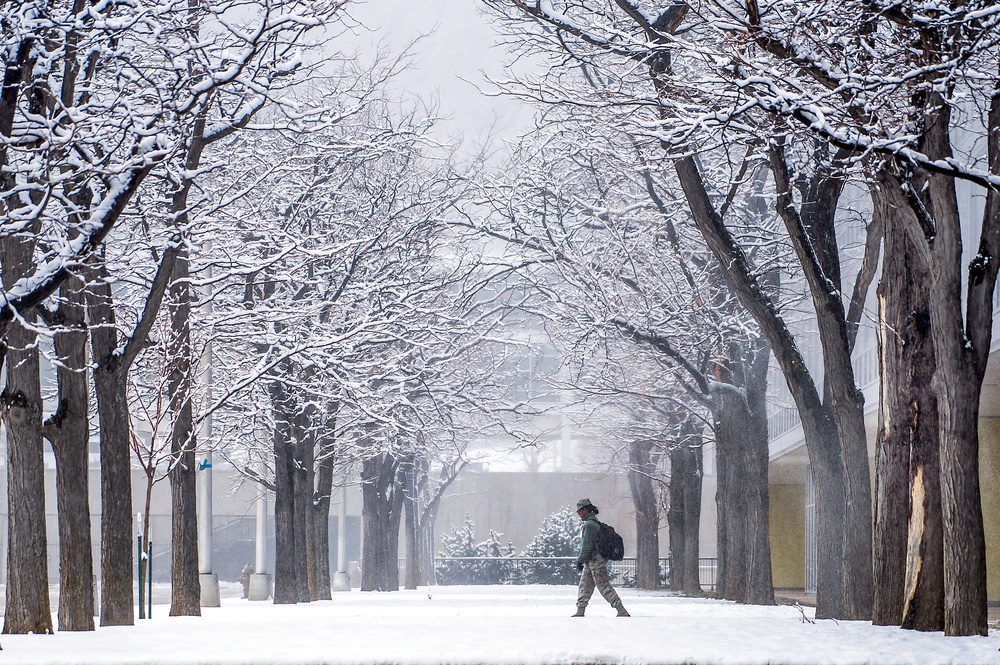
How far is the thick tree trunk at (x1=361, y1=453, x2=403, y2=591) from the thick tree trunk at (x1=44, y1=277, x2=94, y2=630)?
888 inches

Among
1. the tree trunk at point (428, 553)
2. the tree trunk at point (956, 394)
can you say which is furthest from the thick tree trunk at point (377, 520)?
the tree trunk at point (956, 394)

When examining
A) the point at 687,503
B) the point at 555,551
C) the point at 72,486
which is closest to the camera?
the point at 72,486

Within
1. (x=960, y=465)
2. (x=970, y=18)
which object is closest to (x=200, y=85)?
(x=970, y=18)

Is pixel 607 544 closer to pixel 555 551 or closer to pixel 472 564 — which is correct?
pixel 555 551

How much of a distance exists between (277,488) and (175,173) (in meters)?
13.6

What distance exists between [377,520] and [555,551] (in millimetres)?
15018

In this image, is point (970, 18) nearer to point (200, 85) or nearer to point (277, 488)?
point (200, 85)

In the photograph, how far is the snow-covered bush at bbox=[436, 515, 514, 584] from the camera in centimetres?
5266

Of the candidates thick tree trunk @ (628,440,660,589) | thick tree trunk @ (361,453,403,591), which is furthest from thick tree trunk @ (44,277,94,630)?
thick tree trunk @ (628,440,660,589)


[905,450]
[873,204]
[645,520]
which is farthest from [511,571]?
[905,450]

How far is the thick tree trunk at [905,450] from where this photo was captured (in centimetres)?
Result: 1437

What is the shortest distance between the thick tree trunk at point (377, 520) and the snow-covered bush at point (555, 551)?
37.6ft

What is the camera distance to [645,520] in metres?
43.9

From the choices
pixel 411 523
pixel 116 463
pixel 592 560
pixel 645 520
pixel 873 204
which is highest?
pixel 873 204
